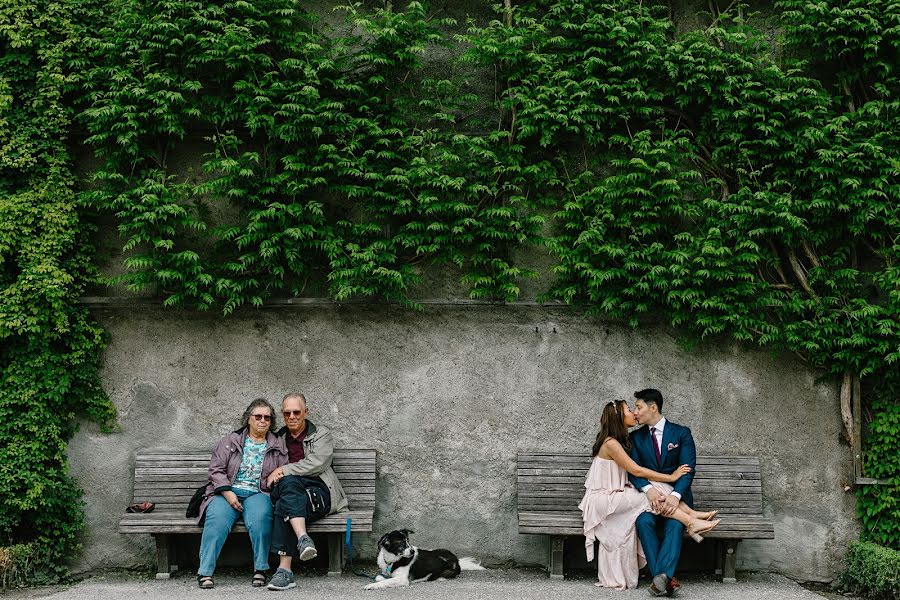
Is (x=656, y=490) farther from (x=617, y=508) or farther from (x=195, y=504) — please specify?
(x=195, y=504)

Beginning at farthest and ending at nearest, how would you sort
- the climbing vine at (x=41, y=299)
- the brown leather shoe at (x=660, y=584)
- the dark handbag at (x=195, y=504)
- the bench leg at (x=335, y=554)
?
the climbing vine at (x=41, y=299), the bench leg at (x=335, y=554), the dark handbag at (x=195, y=504), the brown leather shoe at (x=660, y=584)

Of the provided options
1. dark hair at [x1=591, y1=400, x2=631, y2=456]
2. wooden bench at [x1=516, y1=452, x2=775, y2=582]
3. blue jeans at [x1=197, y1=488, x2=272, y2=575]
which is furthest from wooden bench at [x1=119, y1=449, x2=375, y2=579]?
dark hair at [x1=591, y1=400, x2=631, y2=456]

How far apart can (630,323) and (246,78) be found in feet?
13.5

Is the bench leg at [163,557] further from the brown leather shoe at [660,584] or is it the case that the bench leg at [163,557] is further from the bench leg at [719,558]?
the bench leg at [719,558]

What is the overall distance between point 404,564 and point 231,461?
165 centimetres

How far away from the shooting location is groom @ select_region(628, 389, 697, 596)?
6.23 m

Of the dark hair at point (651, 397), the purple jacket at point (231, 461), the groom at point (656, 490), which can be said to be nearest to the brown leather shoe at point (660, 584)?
the groom at point (656, 490)

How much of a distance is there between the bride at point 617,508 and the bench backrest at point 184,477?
6.09ft

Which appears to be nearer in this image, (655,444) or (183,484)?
(655,444)

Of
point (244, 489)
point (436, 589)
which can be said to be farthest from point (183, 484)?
point (436, 589)

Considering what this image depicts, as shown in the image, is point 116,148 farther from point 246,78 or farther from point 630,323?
point 630,323

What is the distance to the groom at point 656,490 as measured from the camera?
6.23 m

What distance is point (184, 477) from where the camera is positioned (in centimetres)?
720

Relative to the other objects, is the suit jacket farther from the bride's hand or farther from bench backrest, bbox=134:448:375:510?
bench backrest, bbox=134:448:375:510
